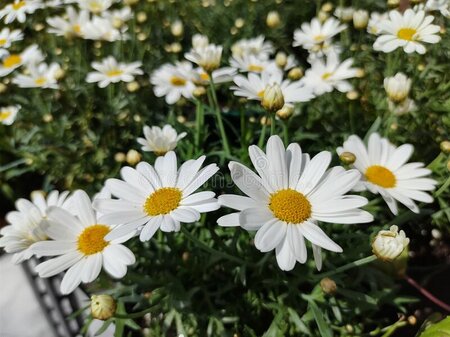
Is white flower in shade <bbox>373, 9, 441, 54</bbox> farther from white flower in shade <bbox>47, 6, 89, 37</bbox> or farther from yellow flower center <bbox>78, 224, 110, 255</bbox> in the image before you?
white flower in shade <bbox>47, 6, 89, 37</bbox>

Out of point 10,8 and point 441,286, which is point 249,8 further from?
point 441,286

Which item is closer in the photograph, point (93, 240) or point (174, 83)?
point (93, 240)

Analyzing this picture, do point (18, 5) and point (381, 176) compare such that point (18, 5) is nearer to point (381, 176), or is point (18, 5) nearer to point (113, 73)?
point (113, 73)

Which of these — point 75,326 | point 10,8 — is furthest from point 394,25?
point 10,8

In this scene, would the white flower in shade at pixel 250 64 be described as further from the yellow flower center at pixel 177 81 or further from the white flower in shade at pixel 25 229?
the white flower in shade at pixel 25 229

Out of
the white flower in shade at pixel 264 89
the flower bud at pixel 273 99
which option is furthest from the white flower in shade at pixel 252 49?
the flower bud at pixel 273 99

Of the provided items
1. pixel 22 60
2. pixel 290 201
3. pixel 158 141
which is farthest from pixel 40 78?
pixel 290 201
